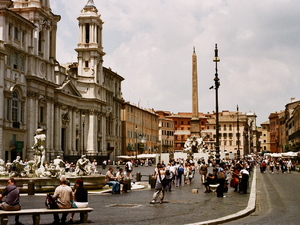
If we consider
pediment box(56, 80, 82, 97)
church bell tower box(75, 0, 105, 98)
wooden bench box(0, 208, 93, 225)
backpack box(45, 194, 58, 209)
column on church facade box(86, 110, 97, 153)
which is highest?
church bell tower box(75, 0, 105, 98)

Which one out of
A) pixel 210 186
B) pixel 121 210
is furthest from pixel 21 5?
pixel 121 210

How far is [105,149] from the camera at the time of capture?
71.4m

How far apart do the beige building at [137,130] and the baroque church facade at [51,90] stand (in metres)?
4.52

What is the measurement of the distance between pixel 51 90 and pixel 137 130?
4172 cm

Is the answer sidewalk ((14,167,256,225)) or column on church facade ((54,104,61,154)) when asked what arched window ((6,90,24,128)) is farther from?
sidewalk ((14,167,256,225))

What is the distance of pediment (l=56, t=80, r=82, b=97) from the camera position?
5816cm

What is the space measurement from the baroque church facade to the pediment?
0.04 feet

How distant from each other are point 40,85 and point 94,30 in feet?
66.7

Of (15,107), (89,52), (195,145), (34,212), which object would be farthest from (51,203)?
(89,52)

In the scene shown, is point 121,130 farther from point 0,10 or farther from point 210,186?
point 210,186

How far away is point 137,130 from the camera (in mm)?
93438

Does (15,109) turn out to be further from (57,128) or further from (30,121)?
(57,128)

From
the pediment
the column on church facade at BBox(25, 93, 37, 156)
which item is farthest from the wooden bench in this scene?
the pediment

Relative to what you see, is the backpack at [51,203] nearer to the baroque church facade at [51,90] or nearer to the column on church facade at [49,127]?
the baroque church facade at [51,90]
